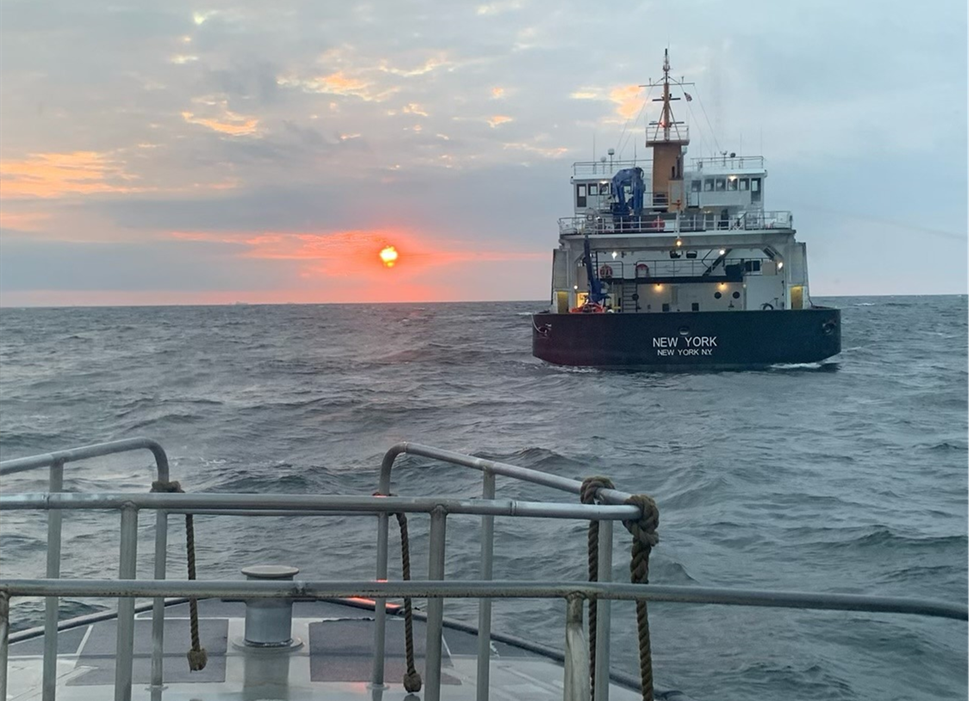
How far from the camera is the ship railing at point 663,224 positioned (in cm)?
4178

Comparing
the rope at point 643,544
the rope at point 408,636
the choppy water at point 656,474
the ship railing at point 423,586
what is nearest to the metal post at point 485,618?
the ship railing at point 423,586

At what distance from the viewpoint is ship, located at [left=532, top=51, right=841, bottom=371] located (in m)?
37.5

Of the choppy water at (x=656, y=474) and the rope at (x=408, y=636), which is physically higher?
the rope at (x=408, y=636)

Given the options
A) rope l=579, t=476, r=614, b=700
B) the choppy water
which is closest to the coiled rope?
rope l=579, t=476, r=614, b=700

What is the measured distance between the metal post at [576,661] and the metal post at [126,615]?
1.28m

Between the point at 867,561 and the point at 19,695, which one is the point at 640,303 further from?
the point at 19,695

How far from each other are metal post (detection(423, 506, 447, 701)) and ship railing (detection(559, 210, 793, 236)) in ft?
128

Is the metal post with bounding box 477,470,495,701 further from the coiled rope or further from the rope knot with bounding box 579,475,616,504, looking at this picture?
the coiled rope

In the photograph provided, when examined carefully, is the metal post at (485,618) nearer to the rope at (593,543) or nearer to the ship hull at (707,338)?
the rope at (593,543)

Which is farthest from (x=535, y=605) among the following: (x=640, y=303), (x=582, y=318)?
(x=640, y=303)

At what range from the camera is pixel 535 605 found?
8.91 meters

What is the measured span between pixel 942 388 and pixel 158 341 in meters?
56.2

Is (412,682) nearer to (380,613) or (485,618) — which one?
(380,613)

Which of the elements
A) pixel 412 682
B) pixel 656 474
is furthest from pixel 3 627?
pixel 656 474
